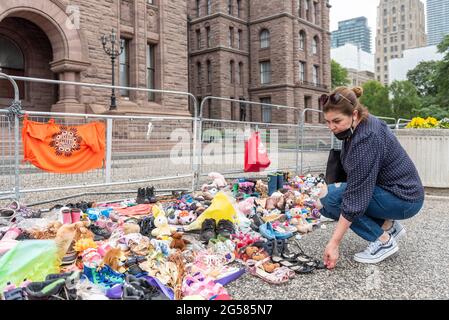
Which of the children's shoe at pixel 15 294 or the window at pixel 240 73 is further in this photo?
the window at pixel 240 73

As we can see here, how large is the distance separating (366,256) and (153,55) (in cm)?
1794

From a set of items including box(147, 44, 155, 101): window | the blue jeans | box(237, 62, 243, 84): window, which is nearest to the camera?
the blue jeans

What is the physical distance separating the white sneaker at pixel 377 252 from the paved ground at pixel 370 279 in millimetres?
62

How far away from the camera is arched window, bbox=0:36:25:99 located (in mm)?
15320

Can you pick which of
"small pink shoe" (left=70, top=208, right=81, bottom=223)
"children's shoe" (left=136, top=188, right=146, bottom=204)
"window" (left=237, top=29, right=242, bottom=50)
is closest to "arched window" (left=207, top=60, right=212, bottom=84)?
"window" (left=237, top=29, right=242, bottom=50)

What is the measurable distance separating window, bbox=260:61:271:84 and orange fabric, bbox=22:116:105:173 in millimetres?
31592

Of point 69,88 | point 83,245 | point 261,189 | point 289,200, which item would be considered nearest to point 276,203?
point 289,200

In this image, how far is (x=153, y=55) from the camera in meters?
19.0

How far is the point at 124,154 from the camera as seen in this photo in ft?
19.9

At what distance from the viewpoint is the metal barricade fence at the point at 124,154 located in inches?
204

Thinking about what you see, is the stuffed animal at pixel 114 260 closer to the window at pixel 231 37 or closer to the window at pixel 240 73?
the window at pixel 231 37

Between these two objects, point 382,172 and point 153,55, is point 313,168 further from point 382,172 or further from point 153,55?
point 153,55

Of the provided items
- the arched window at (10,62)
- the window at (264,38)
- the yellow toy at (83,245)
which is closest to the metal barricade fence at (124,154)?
the yellow toy at (83,245)

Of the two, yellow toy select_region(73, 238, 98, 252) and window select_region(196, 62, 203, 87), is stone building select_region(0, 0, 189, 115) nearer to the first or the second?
yellow toy select_region(73, 238, 98, 252)
